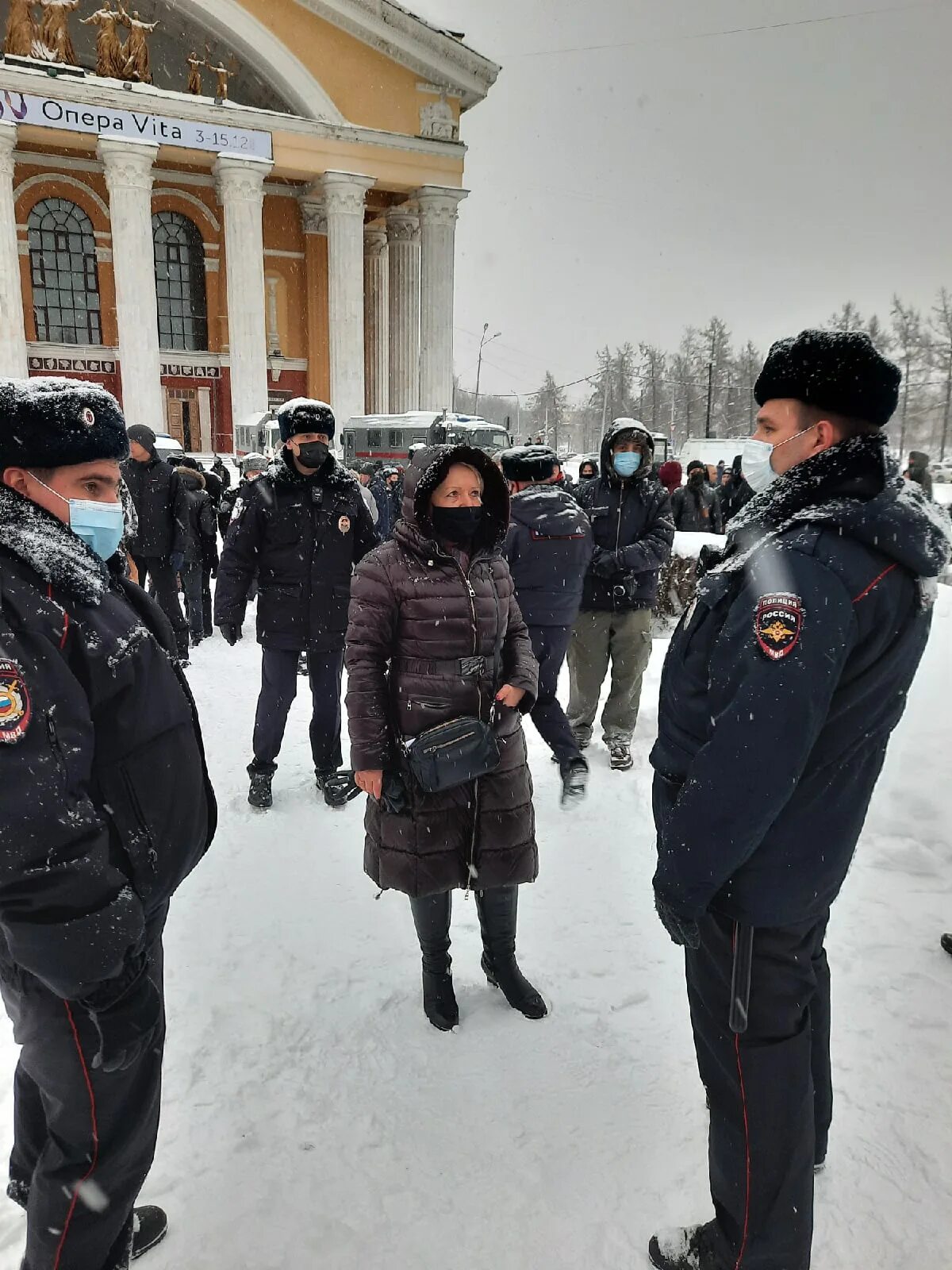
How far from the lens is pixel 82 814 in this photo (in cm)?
152

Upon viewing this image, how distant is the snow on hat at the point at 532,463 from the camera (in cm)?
484

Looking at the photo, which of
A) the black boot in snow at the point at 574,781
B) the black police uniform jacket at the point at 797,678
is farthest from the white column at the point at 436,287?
the black police uniform jacket at the point at 797,678

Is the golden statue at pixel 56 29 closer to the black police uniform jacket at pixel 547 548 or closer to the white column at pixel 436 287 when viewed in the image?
the white column at pixel 436 287

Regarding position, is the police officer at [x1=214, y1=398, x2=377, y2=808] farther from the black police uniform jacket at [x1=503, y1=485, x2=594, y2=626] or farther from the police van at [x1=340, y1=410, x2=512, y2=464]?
the police van at [x1=340, y1=410, x2=512, y2=464]

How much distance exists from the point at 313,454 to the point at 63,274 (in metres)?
33.8

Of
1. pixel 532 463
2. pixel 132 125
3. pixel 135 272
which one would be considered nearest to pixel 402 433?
pixel 135 272

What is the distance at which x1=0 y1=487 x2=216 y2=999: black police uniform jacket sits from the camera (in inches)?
57.9

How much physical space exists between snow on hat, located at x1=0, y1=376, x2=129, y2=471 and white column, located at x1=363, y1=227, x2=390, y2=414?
108ft

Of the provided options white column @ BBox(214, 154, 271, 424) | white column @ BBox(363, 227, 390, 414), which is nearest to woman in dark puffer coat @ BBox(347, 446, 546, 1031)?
white column @ BBox(214, 154, 271, 424)

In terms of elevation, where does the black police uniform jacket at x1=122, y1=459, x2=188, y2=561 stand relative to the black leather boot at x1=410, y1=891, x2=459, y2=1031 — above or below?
above

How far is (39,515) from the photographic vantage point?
1663mm

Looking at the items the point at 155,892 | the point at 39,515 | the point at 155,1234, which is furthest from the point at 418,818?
the point at 39,515

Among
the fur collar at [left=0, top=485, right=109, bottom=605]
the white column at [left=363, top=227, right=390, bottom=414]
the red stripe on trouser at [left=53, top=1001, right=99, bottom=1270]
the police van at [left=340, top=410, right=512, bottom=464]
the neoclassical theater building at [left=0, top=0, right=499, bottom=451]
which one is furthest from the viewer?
the white column at [left=363, top=227, right=390, bottom=414]

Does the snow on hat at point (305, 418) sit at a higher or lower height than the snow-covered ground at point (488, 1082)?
higher
